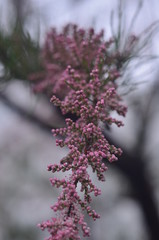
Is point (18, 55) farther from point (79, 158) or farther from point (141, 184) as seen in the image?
point (141, 184)

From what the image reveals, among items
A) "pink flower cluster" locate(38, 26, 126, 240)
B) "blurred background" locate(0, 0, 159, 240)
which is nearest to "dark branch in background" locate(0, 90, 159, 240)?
"blurred background" locate(0, 0, 159, 240)

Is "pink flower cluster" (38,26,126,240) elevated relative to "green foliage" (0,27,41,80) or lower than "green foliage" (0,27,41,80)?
lower

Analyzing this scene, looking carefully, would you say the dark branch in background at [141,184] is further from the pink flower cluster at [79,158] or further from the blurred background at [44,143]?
the pink flower cluster at [79,158]

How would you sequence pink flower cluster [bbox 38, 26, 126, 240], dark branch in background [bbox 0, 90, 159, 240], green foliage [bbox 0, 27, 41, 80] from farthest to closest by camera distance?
1. dark branch in background [bbox 0, 90, 159, 240]
2. green foliage [bbox 0, 27, 41, 80]
3. pink flower cluster [bbox 38, 26, 126, 240]

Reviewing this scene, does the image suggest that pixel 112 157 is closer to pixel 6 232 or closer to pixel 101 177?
pixel 101 177

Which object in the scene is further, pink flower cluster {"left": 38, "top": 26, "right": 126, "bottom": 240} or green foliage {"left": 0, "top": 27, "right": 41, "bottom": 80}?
green foliage {"left": 0, "top": 27, "right": 41, "bottom": 80}

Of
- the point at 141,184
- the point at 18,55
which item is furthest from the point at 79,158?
the point at 141,184

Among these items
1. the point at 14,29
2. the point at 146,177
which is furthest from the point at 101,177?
the point at 146,177

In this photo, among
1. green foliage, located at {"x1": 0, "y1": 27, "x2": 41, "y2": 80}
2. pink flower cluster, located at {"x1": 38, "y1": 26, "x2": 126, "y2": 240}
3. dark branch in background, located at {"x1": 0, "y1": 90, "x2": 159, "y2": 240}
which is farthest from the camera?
dark branch in background, located at {"x1": 0, "y1": 90, "x2": 159, "y2": 240}

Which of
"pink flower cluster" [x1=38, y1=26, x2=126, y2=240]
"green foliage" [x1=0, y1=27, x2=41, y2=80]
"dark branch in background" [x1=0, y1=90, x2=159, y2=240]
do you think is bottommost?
"pink flower cluster" [x1=38, y1=26, x2=126, y2=240]

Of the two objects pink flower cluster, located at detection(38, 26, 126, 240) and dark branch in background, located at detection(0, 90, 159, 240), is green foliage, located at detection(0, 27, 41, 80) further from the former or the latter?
pink flower cluster, located at detection(38, 26, 126, 240)

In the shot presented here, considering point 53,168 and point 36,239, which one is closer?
point 53,168
